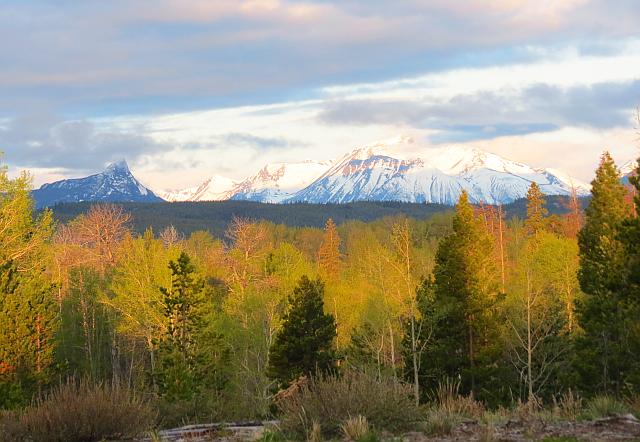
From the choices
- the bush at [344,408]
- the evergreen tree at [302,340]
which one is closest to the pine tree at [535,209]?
the evergreen tree at [302,340]

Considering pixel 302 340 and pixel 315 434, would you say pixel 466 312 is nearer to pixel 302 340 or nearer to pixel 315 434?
pixel 302 340

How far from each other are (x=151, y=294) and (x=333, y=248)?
1741 inches

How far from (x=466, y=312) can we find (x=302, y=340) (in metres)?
10.1

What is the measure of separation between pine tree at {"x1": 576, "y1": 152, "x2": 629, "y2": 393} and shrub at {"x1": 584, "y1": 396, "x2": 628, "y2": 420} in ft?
78.1

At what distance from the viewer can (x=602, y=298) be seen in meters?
35.8

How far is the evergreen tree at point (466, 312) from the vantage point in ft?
127

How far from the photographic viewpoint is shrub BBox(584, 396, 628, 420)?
429 inches

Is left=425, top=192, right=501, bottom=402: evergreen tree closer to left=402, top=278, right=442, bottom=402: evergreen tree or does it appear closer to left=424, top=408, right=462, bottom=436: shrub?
left=402, top=278, right=442, bottom=402: evergreen tree

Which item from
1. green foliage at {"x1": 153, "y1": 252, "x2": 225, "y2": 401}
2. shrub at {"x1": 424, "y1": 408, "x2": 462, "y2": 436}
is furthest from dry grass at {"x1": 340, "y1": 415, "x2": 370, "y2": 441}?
green foliage at {"x1": 153, "y1": 252, "x2": 225, "y2": 401}

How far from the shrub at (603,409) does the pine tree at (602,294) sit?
23813mm

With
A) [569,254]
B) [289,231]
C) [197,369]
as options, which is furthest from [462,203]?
[289,231]

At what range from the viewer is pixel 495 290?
40938 millimetres

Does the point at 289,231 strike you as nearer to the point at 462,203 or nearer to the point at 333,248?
the point at 333,248

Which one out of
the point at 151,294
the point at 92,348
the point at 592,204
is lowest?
the point at 92,348
